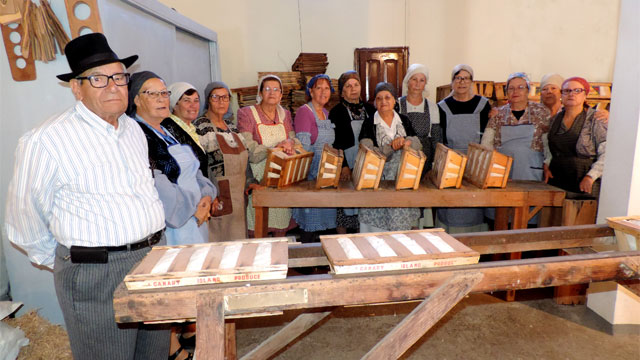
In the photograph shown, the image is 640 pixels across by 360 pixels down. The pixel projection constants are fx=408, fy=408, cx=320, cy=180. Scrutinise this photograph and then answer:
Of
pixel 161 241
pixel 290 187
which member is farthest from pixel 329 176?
pixel 161 241

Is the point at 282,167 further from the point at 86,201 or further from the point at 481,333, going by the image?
the point at 481,333

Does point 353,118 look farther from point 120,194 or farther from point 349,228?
point 120,194

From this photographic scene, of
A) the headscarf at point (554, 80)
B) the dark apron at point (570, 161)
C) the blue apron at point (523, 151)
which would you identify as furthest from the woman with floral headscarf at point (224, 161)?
the headscarf at point (554, 80)

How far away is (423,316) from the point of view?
167cm

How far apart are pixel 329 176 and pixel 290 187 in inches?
15.2

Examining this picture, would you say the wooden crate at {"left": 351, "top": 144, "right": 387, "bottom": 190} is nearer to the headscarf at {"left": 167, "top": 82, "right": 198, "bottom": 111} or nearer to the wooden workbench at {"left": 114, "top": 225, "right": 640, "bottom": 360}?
the headscarf at {"left": 167, "top": 82, "right": 198, "bottom": 111}

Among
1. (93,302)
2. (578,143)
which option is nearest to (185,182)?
(93,302)

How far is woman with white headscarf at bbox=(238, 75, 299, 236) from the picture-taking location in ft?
13.2

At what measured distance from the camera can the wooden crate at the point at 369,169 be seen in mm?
3543

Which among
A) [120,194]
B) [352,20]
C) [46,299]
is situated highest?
[352,20]

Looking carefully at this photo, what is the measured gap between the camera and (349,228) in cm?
459

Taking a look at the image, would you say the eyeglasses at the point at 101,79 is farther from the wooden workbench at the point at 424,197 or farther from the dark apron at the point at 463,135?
the dark apron at the point at 463,135

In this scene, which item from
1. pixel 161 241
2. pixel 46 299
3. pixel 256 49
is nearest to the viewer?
pixel 161 241

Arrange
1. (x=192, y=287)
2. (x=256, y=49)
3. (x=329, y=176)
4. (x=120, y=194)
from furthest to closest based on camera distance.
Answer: (x=256, y=49)
(x=329, y=176)
(x=120, y=194)
(x=192, y=287)
